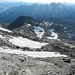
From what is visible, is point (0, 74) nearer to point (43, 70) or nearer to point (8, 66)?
point (8, 66)

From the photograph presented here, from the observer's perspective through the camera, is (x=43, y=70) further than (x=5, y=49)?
No

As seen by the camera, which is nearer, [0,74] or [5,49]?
[0,74]

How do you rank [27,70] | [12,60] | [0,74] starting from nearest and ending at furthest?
1. [0,74]
2. [27,70]
3. [12,60]

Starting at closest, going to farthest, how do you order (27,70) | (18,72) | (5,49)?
(18,72) → (27,70) → (5,49)

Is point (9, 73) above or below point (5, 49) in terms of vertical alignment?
above

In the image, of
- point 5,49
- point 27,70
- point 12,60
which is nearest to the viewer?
point 27,70

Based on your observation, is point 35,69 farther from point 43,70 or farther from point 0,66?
point 0,66

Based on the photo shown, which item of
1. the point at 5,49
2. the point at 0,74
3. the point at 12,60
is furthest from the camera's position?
the point at 5,49

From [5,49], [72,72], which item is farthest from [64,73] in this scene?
[5,49]

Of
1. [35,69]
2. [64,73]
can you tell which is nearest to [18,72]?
[35,69]
